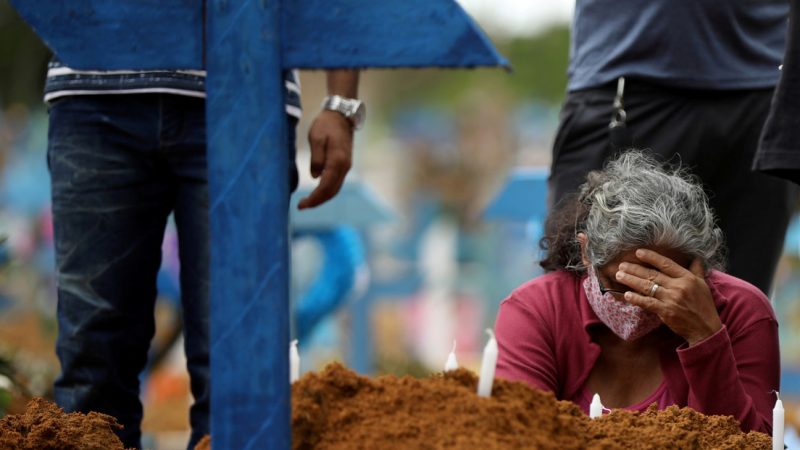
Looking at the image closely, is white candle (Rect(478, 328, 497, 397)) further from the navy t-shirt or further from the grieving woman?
the navy t-shirt

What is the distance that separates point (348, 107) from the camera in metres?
2.57

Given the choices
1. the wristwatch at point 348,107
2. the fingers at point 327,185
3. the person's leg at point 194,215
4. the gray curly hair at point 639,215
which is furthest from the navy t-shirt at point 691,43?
the person's leg at point 194,215

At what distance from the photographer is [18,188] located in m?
14.5

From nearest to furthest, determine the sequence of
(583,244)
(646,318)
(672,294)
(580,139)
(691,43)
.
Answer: (672,294), (646,318), (583,244), (691,43), (580,139)

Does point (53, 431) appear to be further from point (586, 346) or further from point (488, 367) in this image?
point (586, 346)

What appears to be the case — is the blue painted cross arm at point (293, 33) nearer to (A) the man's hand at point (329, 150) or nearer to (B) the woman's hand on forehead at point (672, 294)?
(A) the man's hand at point (329, 150)

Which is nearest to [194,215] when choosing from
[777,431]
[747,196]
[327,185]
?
[327,185]

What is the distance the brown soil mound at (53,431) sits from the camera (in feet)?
6.27

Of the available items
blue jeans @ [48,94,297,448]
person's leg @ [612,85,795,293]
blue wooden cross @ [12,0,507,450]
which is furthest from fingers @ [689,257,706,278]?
blue wooden cross @ [12,0,507,450]

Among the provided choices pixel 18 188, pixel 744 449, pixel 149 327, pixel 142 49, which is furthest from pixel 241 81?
pixel 18 188

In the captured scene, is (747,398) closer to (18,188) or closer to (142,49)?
(142,49)

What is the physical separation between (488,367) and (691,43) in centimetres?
156

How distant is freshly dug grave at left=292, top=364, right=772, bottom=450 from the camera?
1629 millimetres

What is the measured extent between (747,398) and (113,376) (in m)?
1.29
